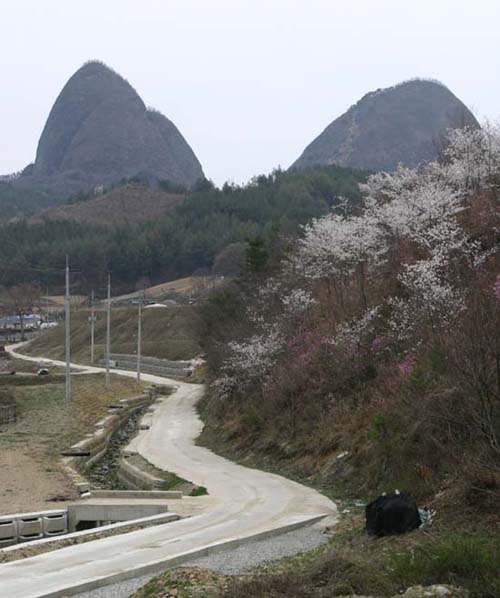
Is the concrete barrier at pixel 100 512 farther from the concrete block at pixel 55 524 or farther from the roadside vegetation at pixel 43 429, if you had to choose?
the roadside vegetation at pixel 43 429

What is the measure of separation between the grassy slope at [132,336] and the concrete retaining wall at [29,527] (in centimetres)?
6917

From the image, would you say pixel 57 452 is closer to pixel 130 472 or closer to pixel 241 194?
pixel 130 472

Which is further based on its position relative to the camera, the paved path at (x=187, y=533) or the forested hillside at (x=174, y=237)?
the forested hillside at (x=174, y=237)

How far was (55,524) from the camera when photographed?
2023cm

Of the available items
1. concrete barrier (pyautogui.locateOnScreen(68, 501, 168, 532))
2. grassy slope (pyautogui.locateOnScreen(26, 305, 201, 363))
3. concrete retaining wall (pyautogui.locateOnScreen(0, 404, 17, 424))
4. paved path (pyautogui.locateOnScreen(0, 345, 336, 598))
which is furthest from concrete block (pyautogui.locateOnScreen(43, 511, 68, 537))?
grassy slope (pyautogui.locateOnScreen(26, 305, 201, 363))

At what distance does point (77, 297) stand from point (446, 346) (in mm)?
A: 146156

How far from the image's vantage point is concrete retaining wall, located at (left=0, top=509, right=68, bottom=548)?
19.0 metres

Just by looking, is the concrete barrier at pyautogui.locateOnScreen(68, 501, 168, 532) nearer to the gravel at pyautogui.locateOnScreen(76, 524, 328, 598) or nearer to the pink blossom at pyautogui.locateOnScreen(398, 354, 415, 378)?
the gravel at pyautogui.locateOnScreen(76, 524, 328, 598)

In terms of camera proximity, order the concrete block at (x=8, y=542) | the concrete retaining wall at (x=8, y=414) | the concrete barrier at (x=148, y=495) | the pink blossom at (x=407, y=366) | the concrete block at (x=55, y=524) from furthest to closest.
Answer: the concrete retaining wall at (x=8, y=414) → the pink blossom at (x=407, y=366) → the concrete barrier at (x=148, y=495) → the concrete block at (x=55, y=524) → the concrete block at (x=8, y=542)

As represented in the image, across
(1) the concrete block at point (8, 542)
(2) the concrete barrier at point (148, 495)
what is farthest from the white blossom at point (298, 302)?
(1) the concrete block at point (8, 542)

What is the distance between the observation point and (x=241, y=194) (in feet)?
571

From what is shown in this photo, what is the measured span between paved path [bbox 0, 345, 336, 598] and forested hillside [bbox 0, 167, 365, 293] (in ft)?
383

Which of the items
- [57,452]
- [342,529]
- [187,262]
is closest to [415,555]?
[342,529]

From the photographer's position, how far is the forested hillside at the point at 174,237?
511 feet
